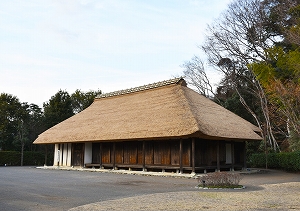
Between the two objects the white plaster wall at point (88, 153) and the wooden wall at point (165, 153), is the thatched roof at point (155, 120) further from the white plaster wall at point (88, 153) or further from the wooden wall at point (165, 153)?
the white plaster wall at point (88, 153)

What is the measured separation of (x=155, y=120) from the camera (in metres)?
21.0

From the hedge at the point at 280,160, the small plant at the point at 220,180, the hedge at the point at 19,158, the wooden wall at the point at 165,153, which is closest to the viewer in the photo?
the small plant at the point at 220,180

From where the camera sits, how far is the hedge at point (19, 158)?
1335 inches

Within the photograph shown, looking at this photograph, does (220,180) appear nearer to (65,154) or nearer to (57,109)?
(65,154)

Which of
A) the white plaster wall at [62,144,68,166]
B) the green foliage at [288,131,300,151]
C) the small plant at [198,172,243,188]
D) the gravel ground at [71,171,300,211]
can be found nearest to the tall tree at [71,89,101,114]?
the white plaster wall at [62,144,68,166]

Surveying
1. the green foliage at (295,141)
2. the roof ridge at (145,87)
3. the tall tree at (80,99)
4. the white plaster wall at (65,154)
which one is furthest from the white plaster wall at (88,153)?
the tall tree at (80,99)

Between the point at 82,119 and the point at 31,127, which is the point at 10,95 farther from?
the point at 82,119

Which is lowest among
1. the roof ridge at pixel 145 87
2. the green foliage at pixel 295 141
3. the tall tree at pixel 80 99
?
the green foliage at pixel 295 141

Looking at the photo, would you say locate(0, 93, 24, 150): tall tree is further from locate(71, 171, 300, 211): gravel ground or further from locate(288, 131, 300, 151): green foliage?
locate(71, 171, 300, 211): gravel ground

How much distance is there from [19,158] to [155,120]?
20.3 meters

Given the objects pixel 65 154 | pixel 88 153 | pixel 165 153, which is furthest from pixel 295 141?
pixel 65 154

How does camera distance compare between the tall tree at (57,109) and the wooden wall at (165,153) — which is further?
the tall tree at (57,109)

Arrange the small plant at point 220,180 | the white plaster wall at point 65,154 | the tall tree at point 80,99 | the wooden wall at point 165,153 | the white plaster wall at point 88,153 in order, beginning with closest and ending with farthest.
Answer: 1. the small plant at point 220,180
2. the wooden wall at point 165,153
3. the white plaster wall at point 88,153
4. the white plaster wall at point 65,154
5. the tall tree at point 80,99

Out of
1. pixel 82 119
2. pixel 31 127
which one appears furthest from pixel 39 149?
pixel 82 119
